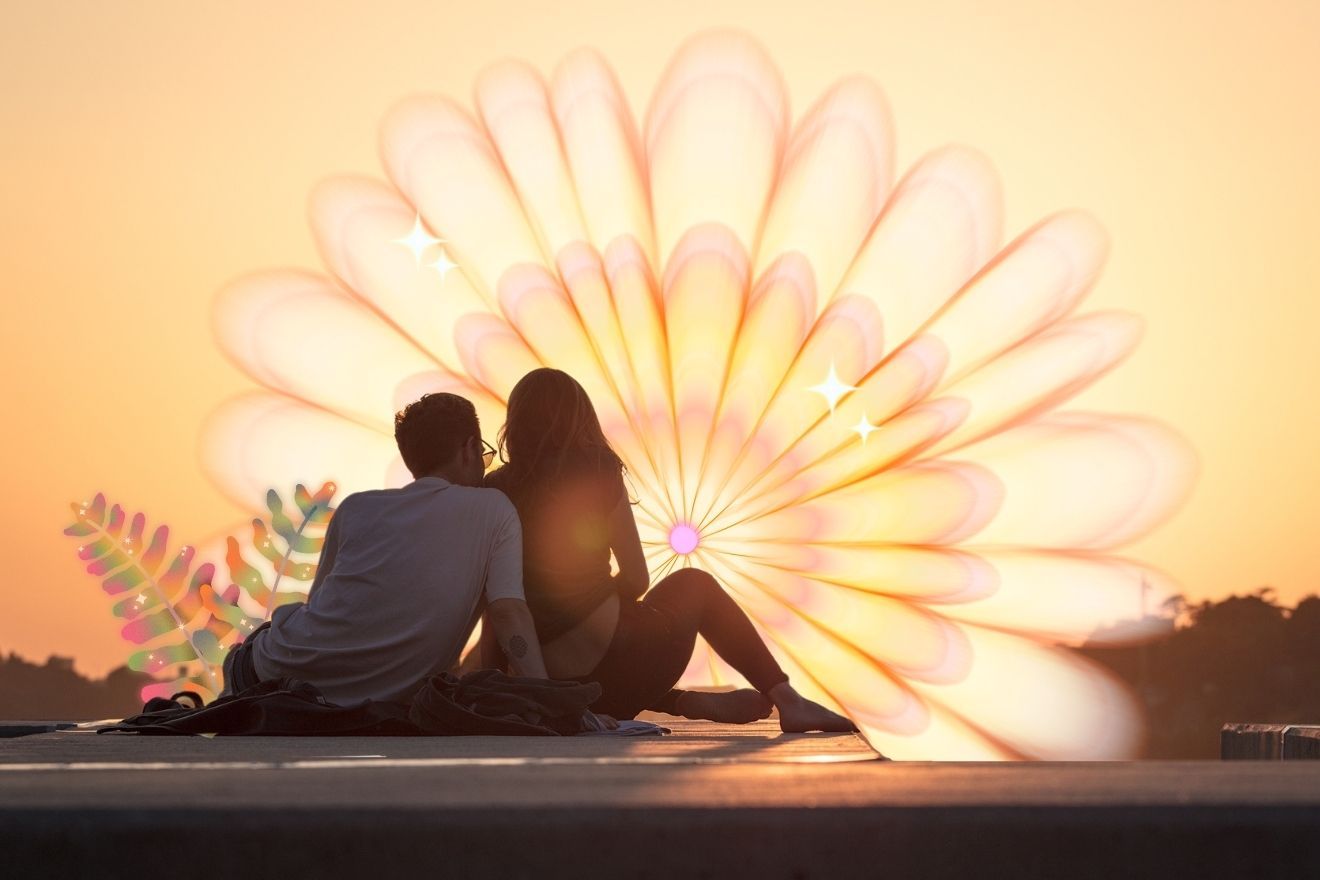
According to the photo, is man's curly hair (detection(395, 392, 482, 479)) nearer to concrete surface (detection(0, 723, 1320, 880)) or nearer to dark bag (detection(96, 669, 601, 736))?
dark bag (detection(96, 669, 601, 736))

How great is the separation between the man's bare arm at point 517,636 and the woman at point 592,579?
469 millimetres

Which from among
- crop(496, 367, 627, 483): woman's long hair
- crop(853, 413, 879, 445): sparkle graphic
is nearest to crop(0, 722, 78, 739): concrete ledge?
crop(496, 367, 627, 483): woman's long hair

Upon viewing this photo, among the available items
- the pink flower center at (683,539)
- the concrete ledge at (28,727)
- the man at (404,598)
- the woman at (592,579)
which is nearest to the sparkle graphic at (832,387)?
the pink flower center at (683,539)

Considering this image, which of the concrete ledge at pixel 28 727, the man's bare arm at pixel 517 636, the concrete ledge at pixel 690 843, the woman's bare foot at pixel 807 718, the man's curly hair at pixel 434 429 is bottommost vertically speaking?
the concrete ledge at pixel 690 843

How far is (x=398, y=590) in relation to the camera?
582 centimetres

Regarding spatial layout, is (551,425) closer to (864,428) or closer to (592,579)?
(592,579)

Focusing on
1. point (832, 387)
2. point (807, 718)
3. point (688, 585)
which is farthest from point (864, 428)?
point (807, 718)

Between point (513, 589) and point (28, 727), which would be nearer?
point (513, 589)

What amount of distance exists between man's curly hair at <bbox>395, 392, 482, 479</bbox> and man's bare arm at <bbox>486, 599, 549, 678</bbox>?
619 millimetres

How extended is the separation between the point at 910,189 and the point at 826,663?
494cm

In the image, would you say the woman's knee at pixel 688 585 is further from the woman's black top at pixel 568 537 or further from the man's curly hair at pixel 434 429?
the man's curly hair at pixel 434 429

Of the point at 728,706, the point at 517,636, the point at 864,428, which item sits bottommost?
the point at 728,706

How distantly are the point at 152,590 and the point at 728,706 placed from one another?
1127cm

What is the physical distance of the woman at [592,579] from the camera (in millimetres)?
6328
